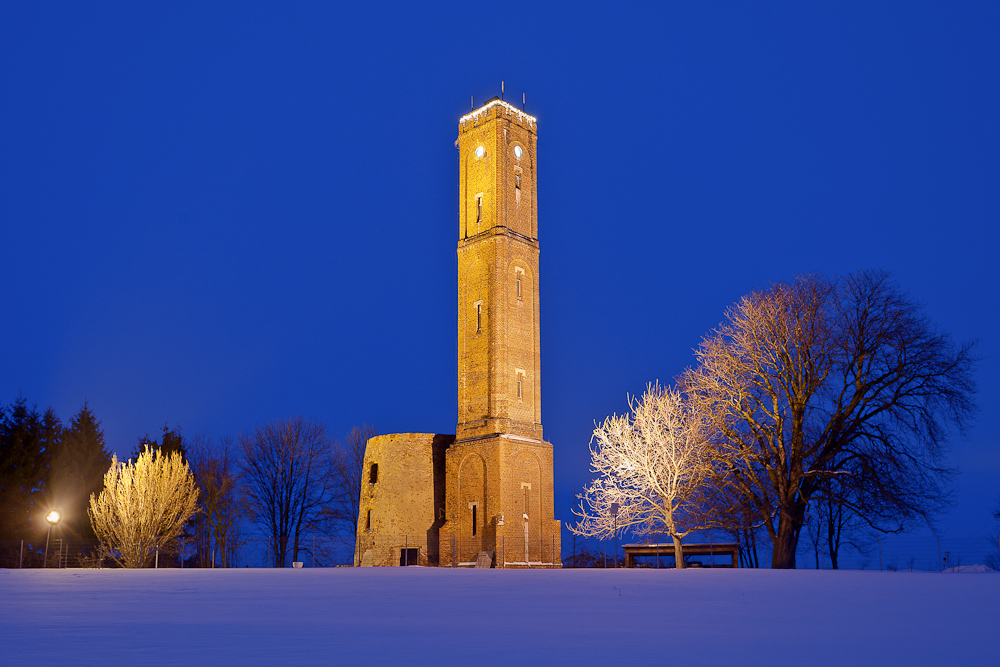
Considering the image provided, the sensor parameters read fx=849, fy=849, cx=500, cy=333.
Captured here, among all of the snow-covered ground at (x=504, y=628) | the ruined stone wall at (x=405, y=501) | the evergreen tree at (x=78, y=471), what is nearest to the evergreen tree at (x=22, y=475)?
the evergreen tree at (x=78, y=471)

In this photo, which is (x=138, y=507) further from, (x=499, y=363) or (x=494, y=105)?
(x=494, y=105)

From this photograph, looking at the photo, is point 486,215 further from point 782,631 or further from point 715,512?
point 782,631

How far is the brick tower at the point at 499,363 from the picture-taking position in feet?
126

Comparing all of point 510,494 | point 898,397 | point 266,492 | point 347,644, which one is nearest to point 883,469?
point 898,397

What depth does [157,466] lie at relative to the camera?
112ft

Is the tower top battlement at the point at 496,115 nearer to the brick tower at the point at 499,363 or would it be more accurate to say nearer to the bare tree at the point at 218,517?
the brick tower at the point at 499,363

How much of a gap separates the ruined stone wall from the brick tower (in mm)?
1679

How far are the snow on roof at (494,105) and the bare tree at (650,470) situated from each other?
18.1 meters

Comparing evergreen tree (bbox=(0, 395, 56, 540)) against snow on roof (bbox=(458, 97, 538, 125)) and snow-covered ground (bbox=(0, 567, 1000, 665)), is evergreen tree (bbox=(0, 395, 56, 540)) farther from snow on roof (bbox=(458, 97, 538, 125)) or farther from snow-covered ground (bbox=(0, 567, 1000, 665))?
snow-covered ground (bbox=(0, 567, 1000, 665))

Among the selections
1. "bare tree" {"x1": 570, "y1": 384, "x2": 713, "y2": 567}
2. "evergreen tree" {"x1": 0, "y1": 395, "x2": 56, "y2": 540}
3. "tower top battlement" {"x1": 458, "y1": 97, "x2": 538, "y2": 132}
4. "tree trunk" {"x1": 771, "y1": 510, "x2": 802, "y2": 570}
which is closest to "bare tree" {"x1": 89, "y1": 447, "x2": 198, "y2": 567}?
"evergreen tree" {"x1": 0, "y1": 395, "x2": 56, "y2": 540}

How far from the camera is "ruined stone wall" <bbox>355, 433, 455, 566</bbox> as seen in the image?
4172 cm

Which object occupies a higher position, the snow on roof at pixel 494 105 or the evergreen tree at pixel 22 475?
the snow on roof at pixel 494 105

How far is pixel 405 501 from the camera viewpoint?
42.2 meters

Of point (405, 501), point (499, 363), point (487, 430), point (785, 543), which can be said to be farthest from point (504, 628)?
point (405, 501)
